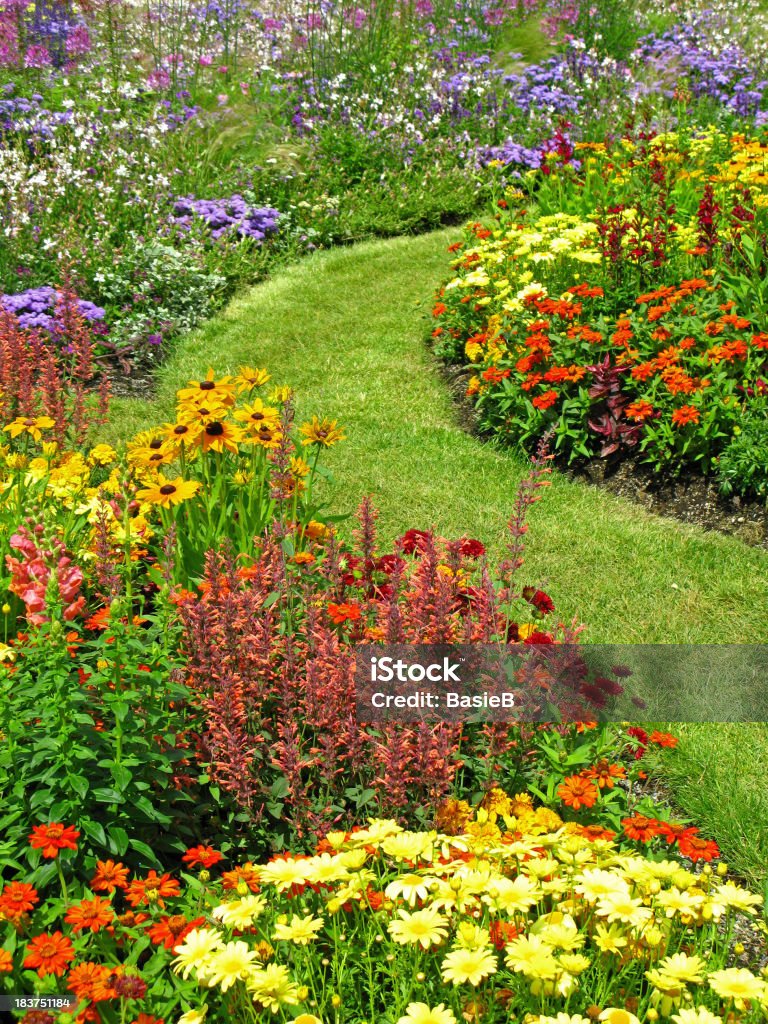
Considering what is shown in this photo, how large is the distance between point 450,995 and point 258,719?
1051 millimetres

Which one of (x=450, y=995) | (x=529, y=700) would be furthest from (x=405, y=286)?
(x=450, y=995)

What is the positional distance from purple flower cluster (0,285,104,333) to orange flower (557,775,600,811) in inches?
175

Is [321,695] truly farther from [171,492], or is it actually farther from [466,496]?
[466,496]

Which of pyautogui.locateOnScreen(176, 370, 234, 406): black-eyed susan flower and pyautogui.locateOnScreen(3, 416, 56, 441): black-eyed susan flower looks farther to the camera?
pyautogui.locateOnScreen(3, 416, 56, 441): black-eyed susan flower

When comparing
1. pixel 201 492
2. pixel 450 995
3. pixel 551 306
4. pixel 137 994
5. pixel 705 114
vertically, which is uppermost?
pixel 705 114

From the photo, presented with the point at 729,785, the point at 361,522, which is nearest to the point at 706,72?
the point at 361,522

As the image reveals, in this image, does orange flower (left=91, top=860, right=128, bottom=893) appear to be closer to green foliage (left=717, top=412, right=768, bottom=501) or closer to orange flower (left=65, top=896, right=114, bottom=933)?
orange flower (left=65, top=896, right=114, bottom=933)

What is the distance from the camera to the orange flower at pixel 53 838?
203cm

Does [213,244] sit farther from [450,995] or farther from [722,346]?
[450,995]

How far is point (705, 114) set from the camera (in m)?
9.72

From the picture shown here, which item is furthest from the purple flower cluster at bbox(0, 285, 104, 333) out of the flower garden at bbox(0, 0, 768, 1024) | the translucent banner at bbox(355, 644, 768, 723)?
the translucent banner at bbox(355, 644, 768, 723)

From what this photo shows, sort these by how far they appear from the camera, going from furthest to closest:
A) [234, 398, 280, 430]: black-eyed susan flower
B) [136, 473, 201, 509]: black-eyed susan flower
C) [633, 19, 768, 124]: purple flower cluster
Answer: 1. [633, 19, 768, 124]: purple flower cluster
2. [234, 398, 280, 430]: black-eyed susan flower
3. [136, 473, 201, 509]: black-eyed susan flower

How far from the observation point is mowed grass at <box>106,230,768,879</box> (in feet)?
11.3

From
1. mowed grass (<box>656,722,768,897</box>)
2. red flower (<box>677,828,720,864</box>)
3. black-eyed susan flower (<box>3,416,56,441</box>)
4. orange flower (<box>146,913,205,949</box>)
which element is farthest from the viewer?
black-eyed susan flower (<box>3,416,56,441</box>)
